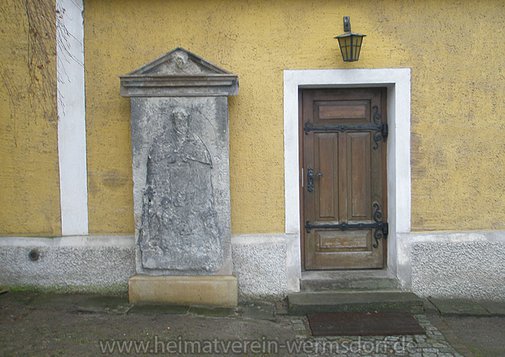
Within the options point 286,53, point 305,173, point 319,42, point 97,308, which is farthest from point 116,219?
point 319,42

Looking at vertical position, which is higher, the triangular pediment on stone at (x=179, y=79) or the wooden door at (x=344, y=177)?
the triangular pediment on stone at (x=179, y=79)

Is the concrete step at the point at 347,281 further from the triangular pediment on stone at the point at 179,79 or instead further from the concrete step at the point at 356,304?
the triangular pediment on stone at the point at 179,79

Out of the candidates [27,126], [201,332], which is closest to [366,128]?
[201,332]

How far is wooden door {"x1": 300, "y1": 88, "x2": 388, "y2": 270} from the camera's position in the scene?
5.46m

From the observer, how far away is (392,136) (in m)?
5.30

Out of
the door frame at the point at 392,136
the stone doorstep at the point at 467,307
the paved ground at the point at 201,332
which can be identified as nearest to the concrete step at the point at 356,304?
the paved ground at the point at 201,332

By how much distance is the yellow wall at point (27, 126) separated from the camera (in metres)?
5.25

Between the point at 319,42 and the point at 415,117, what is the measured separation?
1.27m

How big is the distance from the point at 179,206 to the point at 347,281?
76.4 inches

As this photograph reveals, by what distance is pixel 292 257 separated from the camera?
17.2 ft

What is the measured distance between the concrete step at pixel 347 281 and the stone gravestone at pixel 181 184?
34.1 inches

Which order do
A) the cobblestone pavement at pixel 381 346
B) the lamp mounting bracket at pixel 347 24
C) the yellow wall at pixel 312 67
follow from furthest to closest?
1. the yellow wall at pixel 312 67
2. the lamp mounting bracket at pixel 347 24
3. the cobblestone pavement at pixel 381 346

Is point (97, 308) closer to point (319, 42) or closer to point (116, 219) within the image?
point (116, 219)

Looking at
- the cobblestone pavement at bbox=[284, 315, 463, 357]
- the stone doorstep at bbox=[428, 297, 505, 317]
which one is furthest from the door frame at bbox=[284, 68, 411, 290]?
the cobblestone pavement at bbox=[284, 315, 463, 357]
